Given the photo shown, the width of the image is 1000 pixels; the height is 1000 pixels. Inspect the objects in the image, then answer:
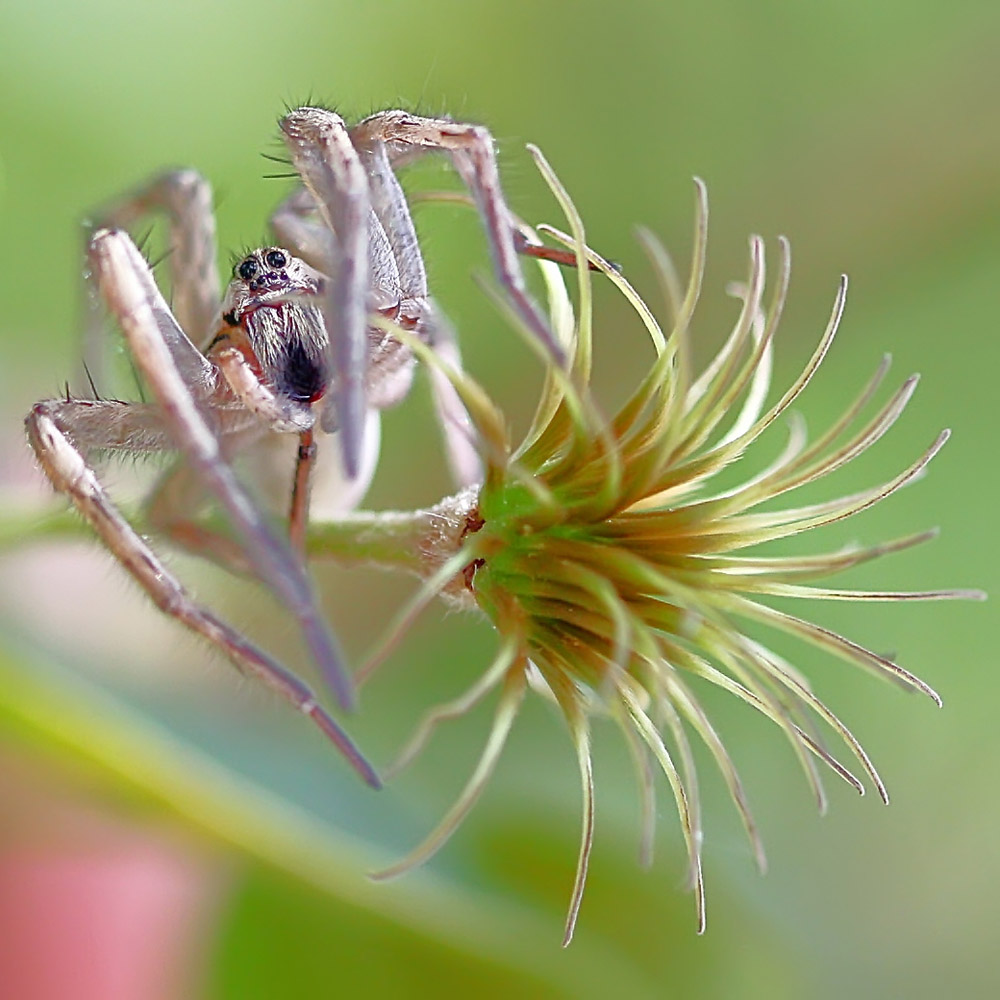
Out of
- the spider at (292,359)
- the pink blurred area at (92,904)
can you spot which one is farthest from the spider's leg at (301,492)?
the pink blurred area at (92,904)

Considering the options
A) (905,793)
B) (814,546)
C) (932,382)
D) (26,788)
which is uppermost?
(932,382)

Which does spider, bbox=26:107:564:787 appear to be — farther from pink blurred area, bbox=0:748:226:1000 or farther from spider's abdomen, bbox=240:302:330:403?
pink blurred area, bbox=0:748:226:1000

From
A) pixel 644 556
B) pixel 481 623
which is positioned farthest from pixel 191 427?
pixel 481 623

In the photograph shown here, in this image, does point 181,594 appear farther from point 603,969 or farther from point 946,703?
point 946,703

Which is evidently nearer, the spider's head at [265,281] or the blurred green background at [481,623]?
the spider's head at [265,281]

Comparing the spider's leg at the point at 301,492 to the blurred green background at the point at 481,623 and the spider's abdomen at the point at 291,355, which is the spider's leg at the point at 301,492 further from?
the blurred green background at the point at 481,623

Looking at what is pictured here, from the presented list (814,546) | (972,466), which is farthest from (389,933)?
(972,466)

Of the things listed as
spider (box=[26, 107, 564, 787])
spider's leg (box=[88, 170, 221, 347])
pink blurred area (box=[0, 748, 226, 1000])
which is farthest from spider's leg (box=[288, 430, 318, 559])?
pink blurred area (box=[0, 748, 226, 1000])
